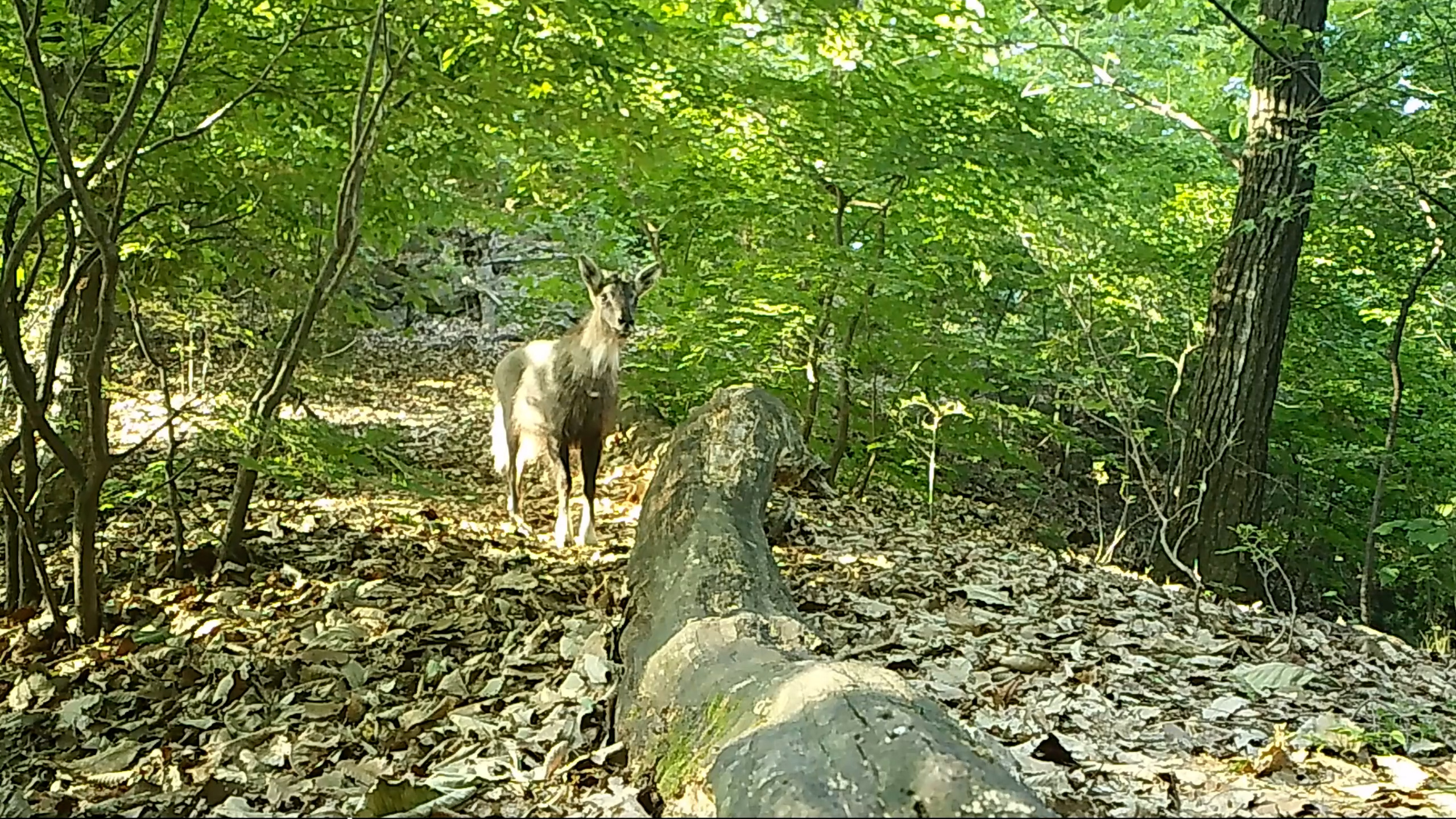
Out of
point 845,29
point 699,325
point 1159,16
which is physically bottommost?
point 699,325

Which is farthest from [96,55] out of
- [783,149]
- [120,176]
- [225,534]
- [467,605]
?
[783,149]

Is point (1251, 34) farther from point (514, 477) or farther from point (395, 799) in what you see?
point (395, 799)

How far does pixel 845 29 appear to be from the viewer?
647 cm

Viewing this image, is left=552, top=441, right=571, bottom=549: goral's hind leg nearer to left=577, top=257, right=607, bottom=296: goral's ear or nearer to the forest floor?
the forest floor

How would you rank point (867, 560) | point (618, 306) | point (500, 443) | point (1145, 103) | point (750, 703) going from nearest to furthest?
point (750, 703) → point (867, 560) → point (618, 306) → point (1145, 103) → point (500, 443)

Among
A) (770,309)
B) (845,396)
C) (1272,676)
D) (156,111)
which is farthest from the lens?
(845,396)

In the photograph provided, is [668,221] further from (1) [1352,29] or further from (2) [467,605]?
(1) [1352,29]

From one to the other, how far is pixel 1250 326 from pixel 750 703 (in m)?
5.26

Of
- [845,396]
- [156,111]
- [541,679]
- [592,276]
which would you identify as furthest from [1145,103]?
[156,111]

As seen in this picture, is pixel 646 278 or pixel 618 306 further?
pixel 646 278

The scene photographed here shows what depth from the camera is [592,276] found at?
21.7ft

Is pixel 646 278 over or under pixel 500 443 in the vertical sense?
over

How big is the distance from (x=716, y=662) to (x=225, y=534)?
3331 mm

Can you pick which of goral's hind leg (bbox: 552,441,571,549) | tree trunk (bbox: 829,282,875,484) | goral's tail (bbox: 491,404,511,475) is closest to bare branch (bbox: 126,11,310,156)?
goral's hind leg (bbox: 552,441,571,549)
